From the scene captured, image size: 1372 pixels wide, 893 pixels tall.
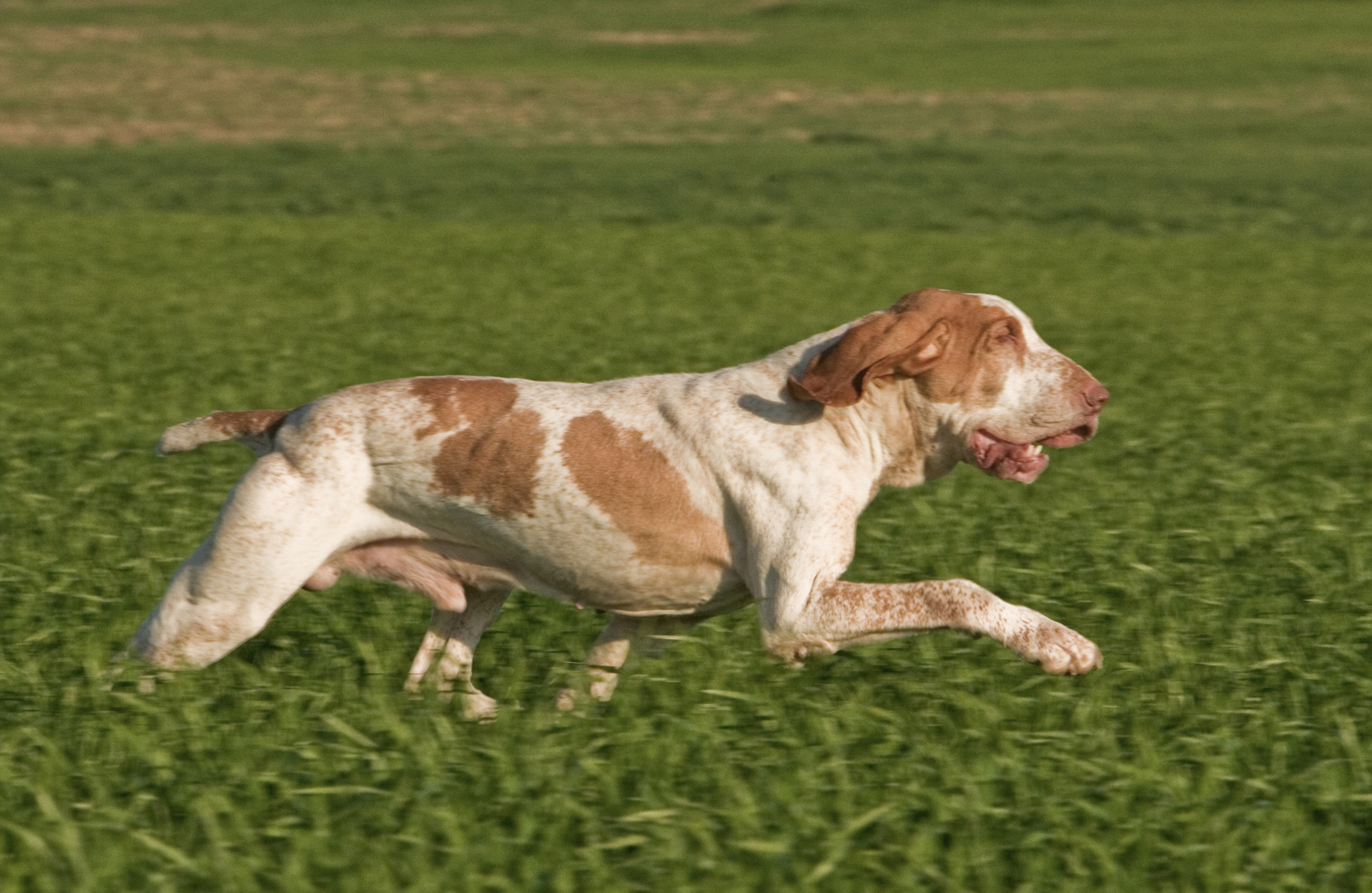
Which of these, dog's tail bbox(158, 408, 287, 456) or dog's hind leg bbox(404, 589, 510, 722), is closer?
dog's tail bbox(158, 408, 287, 456)

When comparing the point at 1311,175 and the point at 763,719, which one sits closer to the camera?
the point at 763,719

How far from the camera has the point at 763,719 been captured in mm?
5496

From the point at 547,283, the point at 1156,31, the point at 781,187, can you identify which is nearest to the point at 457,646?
the point at 547,283

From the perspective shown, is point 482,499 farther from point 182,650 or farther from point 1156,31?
point 1156,31

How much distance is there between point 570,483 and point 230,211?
2498 cm

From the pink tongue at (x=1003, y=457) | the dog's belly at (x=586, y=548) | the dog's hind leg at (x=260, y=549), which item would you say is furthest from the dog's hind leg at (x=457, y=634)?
the pink tongue at (x=1003, y=457)

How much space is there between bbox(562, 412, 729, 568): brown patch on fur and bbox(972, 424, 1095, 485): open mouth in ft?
2.73

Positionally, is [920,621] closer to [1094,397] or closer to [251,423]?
[1094,397]

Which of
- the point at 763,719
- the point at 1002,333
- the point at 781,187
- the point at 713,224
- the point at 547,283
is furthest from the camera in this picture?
the point at 781,187

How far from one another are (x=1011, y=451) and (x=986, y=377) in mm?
241

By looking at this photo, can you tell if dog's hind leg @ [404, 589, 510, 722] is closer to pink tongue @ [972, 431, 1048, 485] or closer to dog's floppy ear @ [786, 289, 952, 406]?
dog's floppy ear @ [786, 289, 952, 406]

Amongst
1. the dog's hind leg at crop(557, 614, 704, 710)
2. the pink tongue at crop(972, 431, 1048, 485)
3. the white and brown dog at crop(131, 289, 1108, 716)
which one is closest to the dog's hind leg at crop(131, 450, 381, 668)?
the white and brown dog at crop(131, 289, 1108, 716)

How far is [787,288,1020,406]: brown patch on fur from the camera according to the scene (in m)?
5.66

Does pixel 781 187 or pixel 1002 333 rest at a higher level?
pixel 1002 333
